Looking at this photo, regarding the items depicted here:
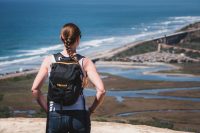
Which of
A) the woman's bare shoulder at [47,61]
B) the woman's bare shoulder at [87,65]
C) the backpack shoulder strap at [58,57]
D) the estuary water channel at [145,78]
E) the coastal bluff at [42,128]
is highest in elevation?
the backpack shoulder strap at [58,57]

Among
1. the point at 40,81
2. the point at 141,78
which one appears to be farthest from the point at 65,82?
the point at 141,78

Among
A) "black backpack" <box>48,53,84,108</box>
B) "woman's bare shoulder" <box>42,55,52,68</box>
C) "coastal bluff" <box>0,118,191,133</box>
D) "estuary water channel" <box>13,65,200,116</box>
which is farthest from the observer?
"estuary water channel" <box>13,65,200,116</box>

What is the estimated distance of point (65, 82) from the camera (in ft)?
16.1

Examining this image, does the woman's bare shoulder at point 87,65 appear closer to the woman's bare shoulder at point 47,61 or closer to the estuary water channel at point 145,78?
the woman's bare shoulder at point 47,61

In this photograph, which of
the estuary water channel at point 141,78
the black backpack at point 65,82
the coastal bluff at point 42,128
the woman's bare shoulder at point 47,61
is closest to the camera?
the black backpack at point 65,82

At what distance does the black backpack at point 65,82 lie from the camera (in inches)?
193

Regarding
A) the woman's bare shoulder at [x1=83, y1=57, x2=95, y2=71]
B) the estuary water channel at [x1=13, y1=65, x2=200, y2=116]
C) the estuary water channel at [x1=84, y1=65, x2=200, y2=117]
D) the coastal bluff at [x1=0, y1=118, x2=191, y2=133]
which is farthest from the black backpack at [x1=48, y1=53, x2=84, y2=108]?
the estuary water channel at [x1=84, y1=65, x2=200, y2=117]

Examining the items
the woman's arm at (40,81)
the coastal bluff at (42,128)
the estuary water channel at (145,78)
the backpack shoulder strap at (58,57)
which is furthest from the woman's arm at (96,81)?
the estuary water channel at (145,78)

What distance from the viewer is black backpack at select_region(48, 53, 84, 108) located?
16.1 ft

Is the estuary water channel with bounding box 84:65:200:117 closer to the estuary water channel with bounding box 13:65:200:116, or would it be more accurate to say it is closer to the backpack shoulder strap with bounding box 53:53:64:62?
the estuary water channel with bounding box 13:65:200:116

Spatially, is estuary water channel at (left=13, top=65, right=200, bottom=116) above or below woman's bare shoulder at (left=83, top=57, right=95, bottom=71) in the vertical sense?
below

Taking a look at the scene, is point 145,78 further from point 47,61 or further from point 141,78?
point 47,61

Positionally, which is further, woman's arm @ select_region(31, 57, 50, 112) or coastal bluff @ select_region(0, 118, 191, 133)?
coastal bluff @ select_region(0, 118, 191, 133)

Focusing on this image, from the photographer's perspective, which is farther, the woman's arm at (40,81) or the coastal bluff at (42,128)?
the coastal bluff at (42,128)
